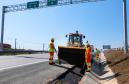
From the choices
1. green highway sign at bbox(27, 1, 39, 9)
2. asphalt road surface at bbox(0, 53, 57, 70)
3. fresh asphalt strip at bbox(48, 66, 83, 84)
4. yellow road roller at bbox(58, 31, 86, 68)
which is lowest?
fresh asphalt strip at bbox(48, 66, 83, 84)

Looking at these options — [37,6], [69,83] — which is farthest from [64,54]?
[37,6]

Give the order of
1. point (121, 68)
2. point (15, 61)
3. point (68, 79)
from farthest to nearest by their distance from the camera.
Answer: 1. point (15, 61)
2. point (121, 68)
3. point (68, 79)

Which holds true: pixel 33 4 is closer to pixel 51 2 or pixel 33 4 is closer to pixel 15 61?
pixel 51 2

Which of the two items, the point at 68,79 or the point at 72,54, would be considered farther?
the point at 72,54

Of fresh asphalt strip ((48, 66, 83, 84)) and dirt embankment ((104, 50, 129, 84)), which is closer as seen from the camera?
fresh asphalt strip ((48, 66, 83, 84))

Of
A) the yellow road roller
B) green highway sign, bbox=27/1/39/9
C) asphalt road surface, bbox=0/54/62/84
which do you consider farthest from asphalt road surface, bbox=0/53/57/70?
green highway sign, bbox=27/1/39/9

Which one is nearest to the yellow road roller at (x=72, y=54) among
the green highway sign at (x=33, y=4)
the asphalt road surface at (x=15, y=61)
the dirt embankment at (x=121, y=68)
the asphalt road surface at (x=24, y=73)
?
the asphalt road surface at (x=15, y=61)

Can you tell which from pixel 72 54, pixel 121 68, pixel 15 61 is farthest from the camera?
pixel 72 54

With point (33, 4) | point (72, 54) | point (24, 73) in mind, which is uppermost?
point (33, 4)

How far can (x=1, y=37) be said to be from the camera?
77.8 ft

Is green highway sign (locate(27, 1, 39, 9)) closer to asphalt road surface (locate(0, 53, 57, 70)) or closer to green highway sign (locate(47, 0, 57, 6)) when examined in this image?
green highway sign (locate(47, 0, 57, 6))

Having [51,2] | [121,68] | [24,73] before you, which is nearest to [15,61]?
[24,73]

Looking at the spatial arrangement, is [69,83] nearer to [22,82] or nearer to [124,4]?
[22,82]

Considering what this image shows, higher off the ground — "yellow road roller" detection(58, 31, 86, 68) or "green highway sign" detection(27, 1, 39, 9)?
"green highway sign" detection(27, 1, 39, 9)
